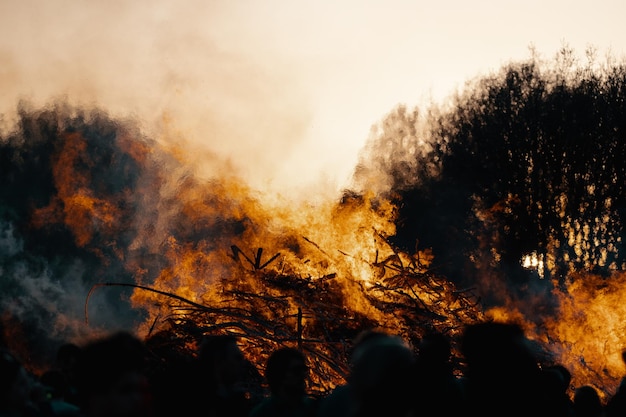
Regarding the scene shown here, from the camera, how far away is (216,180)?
47.2 ft

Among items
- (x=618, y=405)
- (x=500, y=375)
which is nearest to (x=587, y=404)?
(x=618, y=405)

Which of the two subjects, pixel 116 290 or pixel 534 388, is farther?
pixel 116 290

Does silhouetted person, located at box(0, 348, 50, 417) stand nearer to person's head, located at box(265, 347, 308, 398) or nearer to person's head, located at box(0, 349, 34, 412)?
person's head, located at box(0, 349, 34, 412)

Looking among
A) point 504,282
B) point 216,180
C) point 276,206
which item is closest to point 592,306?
point 276,206

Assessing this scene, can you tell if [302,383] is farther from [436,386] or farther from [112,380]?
[112,380]

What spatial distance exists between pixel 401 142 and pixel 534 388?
77.7 ft

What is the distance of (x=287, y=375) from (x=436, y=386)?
1423mm

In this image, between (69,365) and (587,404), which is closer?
(69,365)

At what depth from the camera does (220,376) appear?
13.5 feet

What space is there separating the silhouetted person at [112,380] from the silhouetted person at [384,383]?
932 mm

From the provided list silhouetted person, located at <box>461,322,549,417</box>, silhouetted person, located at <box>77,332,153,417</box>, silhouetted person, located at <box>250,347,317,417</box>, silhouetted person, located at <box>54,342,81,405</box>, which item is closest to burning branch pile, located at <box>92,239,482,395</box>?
silhouetted person, located at <box>54,342,81,405</box>

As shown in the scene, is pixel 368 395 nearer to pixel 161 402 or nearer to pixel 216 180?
pixel 161 402

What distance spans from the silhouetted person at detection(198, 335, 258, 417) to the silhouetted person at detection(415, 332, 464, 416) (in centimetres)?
114

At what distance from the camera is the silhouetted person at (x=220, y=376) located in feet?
12.9
